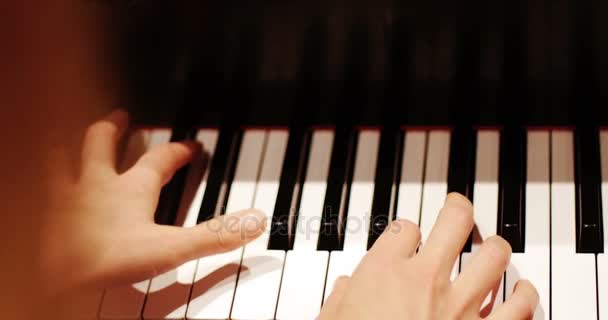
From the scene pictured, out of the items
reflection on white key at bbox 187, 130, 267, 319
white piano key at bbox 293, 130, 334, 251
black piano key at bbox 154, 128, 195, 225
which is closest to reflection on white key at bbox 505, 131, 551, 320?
white piano key at bbox 293, 130, 334, 251

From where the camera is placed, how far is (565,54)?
1.22 meters

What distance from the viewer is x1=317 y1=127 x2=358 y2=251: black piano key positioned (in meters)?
1.24

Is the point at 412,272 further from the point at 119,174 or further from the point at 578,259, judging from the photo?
the point at 119,174

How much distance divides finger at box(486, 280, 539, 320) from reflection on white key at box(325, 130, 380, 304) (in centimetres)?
25

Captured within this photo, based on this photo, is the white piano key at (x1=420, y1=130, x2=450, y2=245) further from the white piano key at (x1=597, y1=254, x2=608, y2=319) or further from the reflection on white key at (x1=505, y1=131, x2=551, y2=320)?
the white piano key at (x1=597, y1=254, x2=608, y2=319)

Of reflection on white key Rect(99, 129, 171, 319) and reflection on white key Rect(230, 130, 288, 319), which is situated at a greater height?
reflection on white key Rect(230, 130, 288, 319)

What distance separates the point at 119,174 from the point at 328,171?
0.37 metres

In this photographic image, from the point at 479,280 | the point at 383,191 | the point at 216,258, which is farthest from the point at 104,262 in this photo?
the point at 479,280

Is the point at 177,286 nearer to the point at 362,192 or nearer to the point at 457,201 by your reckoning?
the point at 362,192

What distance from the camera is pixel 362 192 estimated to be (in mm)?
1298

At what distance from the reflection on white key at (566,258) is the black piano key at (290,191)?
1.38 feet

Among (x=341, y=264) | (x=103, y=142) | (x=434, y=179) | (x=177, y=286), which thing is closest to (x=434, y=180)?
(x=434, y=179)

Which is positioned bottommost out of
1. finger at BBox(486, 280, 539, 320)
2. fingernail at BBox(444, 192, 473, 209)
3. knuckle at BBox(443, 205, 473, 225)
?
finger at BBox(486, 280, 539, 320)

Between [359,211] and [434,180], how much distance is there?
0.46ft
